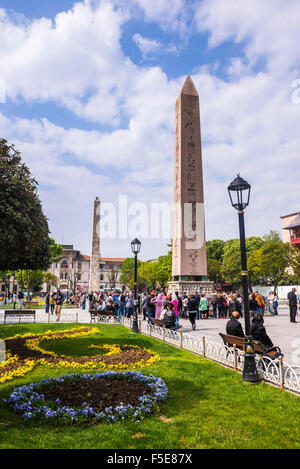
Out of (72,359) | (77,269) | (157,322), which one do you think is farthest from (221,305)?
(77,269)

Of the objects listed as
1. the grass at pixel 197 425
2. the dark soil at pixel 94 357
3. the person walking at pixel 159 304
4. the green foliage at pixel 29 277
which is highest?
the green foliage at pixel 29 277

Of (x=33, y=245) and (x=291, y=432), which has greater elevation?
(x=33, y=245)

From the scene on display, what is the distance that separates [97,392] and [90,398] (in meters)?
0.32

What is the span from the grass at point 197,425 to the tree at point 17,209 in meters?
4.21

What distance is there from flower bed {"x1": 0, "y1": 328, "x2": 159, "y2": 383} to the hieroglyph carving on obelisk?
1030 cm

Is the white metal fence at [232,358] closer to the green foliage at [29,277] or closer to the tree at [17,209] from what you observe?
the tree at [17,209]

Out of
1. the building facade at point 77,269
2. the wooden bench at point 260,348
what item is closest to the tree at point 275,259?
the wooden bench at point 260,348

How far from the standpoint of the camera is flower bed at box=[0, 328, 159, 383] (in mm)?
7973

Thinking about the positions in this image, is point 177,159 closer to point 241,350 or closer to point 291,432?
point 241,350

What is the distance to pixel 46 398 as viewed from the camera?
5520mm

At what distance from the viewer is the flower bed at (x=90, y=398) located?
484 centimetres

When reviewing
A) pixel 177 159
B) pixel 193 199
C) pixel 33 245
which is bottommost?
pixel 33 245

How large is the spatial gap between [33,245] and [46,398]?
6003 mm
